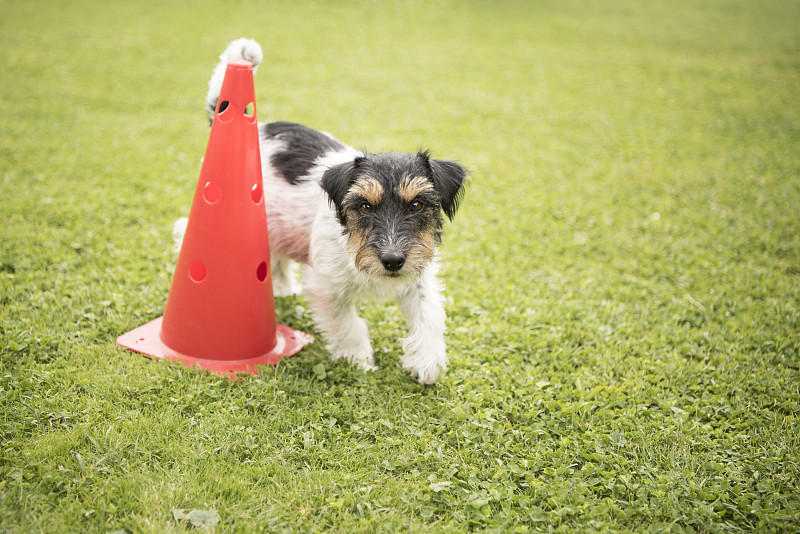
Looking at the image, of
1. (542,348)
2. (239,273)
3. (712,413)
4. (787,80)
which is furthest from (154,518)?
(787,80)

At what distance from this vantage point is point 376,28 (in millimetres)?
19141

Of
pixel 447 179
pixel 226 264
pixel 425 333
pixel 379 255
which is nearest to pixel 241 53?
pixel 226 264

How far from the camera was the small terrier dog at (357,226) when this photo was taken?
157 inches

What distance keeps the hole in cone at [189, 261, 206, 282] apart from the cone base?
0.58 metres

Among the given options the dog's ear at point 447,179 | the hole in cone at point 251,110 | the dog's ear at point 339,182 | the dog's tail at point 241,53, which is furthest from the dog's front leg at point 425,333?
the dog's tail at point 241,53

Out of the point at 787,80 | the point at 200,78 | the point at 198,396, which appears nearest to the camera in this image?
the point at 198,396

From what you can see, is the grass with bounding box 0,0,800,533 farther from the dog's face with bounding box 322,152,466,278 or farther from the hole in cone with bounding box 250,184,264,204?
the hole in cone with bounding box 250,184,264,204

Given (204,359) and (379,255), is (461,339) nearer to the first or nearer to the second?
(379,255)

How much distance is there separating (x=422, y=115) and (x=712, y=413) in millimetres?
8519

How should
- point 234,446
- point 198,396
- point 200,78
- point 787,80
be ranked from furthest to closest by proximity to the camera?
point 787,80 < point 200,78 < point 198,396 < point 234,446

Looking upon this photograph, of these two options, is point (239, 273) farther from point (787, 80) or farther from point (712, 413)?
point (787, 80)

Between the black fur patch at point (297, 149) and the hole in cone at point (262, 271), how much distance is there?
0.78 meters

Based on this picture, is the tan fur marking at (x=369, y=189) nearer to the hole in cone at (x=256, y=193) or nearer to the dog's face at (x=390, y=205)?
the dog's face at (x=390, y=205)

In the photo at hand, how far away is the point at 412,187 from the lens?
3.98 metres
